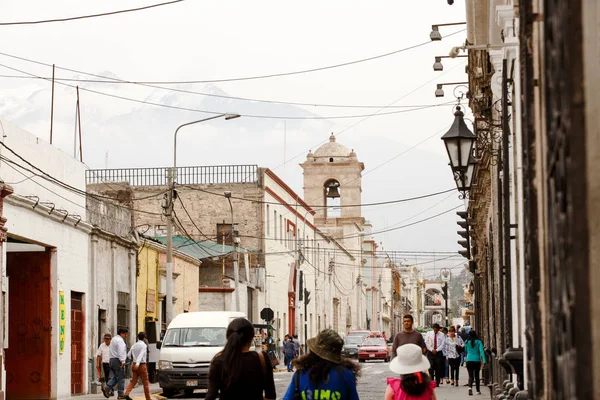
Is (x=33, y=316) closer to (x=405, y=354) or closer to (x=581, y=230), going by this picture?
(x=405, y=354)

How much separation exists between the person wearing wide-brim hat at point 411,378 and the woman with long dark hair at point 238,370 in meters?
0.95

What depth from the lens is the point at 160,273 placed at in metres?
39.8

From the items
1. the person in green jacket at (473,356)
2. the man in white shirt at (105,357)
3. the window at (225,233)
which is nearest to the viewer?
the person in green jacket at (473,356)

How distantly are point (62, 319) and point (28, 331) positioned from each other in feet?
3.43

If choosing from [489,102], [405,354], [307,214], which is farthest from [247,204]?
[405,354]

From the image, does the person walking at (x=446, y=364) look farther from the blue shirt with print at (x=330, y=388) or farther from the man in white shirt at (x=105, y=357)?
the blue shirt with print at (x=330, y=388)

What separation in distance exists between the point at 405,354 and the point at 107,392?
63.2ft

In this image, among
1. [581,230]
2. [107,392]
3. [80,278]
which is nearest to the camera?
[581,230]

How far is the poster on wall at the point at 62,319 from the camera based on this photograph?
2725 centimetres

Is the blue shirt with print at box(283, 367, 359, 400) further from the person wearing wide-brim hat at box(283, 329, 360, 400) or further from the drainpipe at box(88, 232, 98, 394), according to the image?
the drainpipe at box(88, 232, 98, 394)

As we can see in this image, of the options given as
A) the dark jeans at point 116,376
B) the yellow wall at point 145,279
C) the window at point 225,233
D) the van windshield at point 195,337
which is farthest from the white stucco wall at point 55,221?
the window at point 225,233

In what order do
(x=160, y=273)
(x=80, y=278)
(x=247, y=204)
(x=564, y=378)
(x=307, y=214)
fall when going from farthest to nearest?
(x=307, y=214) < (x=247, y=204) < (x=160, y=273) < (x=80, y=278) < (x=564, y=378)

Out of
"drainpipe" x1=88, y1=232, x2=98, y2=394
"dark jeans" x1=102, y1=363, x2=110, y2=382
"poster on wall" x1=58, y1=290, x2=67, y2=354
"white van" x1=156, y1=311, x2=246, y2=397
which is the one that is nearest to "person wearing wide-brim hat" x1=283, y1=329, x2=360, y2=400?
"white van" x1=156, y1=311, x2=246, y2=397

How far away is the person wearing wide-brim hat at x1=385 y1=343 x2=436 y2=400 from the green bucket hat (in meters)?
0.62
